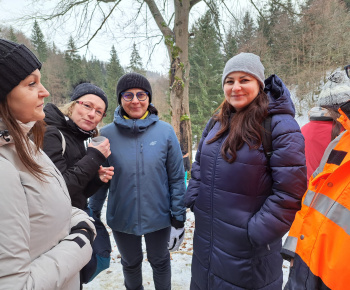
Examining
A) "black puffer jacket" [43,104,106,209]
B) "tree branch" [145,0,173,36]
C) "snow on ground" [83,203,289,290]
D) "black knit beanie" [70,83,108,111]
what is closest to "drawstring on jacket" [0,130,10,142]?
"black puffer jacket" [43,104,106,209]

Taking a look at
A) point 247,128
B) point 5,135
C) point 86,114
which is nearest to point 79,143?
point 86,114

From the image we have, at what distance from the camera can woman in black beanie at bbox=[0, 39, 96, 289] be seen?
82 centimetres

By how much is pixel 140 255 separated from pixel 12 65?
2123 mm

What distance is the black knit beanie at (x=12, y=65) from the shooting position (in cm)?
95

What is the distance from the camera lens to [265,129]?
5.09 ft

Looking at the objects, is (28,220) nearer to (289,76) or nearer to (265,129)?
(265,129)

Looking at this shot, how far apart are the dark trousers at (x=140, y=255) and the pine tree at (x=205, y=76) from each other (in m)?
15.9

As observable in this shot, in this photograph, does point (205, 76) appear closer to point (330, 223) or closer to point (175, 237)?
point (175, 237)

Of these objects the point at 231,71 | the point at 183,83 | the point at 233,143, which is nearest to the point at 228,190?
the point at 233,143

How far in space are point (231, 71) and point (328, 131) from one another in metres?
1.79

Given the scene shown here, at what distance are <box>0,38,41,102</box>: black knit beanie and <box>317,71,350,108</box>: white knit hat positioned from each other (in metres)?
2.02

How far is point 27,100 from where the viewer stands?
40.5 inches

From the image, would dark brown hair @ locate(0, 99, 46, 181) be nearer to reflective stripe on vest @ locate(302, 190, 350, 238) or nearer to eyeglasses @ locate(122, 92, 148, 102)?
eyeglasses @ locate(122, 92, 148, 102)

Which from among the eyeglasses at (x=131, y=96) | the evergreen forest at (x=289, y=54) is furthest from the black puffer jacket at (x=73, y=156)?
the evergreen forest at (x=289, y=54)
